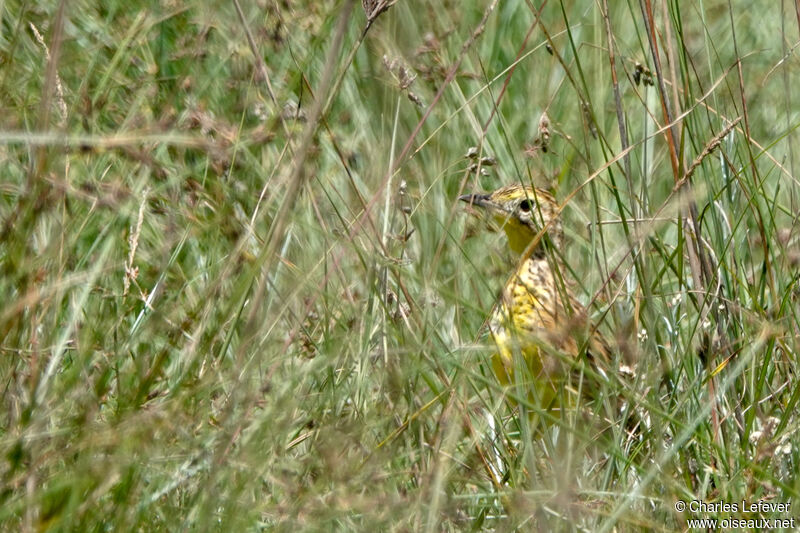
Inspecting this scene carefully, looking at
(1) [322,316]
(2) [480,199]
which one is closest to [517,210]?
(2) [480,199]

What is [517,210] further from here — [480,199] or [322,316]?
[322,316]

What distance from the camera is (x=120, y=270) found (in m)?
4.46

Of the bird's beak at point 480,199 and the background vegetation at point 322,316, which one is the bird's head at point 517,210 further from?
the background vegetation at point 322,316

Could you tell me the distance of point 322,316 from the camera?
13.0 feet

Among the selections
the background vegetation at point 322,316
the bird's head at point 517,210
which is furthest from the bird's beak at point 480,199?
the background vegetation at point 322,316

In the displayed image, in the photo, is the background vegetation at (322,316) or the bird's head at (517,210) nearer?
the background vegetation at (322,316)

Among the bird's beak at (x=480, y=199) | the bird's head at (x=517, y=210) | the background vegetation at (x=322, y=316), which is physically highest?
the background vegetation at (x=322, y=316)

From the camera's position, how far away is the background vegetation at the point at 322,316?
2.71m

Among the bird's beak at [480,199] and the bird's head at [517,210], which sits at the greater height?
the bird's beak at [480,199]

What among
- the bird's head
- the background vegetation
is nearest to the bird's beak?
the bird's head

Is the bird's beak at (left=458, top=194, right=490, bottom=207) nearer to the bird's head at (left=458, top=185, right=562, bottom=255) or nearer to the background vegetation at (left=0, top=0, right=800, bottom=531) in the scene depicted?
the bird's head at (left=458, top=185, right=562, bottom=255)

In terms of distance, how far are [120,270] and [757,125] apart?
3284 mm

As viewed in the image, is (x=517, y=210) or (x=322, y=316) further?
(x=517, y=210)

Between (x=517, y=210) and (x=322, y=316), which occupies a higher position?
(x=322, y=316)
